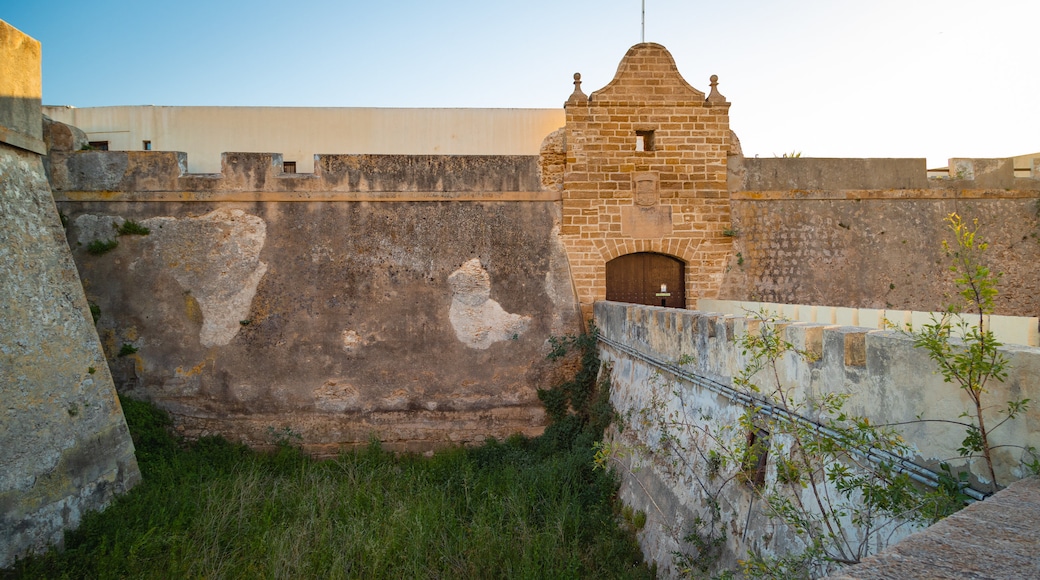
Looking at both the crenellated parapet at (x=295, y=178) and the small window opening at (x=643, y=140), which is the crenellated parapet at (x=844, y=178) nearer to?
the small window opening at (x=643, y=140)

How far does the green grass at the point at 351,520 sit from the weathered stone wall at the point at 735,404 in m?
0.78

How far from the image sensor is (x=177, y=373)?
30.7 feet

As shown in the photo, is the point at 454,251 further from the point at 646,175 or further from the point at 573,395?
the point at 646,175

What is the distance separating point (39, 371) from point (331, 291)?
391cm

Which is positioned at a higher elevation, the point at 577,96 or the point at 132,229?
the point at 577,96

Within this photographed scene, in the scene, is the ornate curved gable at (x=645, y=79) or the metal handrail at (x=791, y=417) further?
the ornate curved gable at (x=645, y=79)

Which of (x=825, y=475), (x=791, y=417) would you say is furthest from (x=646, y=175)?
(x=825, y=475)

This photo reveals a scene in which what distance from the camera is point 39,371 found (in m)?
6.44

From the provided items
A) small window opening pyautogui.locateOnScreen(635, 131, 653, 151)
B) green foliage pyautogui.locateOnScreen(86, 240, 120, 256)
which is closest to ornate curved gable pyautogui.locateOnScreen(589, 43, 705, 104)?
small window opening pyautogui.locateOnScreen(635, 131, 653, 151)

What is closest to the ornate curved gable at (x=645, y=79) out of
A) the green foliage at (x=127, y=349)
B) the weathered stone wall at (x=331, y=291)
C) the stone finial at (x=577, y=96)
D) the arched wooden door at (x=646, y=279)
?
the stone finial at (x=577, y=96)

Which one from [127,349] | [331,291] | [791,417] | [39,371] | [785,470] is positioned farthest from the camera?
[331,291]

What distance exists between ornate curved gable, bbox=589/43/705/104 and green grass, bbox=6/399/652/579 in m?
5.57

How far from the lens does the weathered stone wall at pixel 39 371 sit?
19.6 feet

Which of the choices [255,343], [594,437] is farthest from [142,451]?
[594,437]
